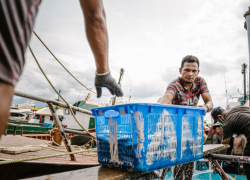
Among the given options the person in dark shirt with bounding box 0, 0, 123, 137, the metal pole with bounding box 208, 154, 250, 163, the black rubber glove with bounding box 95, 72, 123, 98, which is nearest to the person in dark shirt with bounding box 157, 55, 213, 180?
the metal pole with bounding box 208, 154, 250, 163

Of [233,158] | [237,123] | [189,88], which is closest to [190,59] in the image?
[189,88]

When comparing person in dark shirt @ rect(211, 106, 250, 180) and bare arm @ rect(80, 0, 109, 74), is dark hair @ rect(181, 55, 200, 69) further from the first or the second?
bare arm @ rect(80, 0, 109, 74)

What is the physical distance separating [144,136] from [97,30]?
85cm

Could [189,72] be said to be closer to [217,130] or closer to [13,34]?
[13,34]

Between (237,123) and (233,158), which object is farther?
(237,123)

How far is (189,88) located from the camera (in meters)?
3.00

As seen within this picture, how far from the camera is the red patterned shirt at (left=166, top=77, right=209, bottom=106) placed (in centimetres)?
289

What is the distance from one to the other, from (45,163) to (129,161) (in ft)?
4.90

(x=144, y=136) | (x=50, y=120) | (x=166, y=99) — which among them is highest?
(x=166, y=99)

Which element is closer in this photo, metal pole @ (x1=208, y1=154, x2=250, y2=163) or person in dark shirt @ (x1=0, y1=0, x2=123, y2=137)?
person in dark shirt @ (x1=0, y1=0, x2=123, y2=137)

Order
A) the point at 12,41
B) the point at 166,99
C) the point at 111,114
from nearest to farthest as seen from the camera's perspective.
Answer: the point at 12,41 → the point at 111,114 → the point at 166,99

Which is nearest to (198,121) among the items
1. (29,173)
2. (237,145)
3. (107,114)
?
(107,114)

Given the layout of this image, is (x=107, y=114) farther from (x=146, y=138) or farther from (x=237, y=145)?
(x=237, y=145)

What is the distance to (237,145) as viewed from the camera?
6.25 meters
